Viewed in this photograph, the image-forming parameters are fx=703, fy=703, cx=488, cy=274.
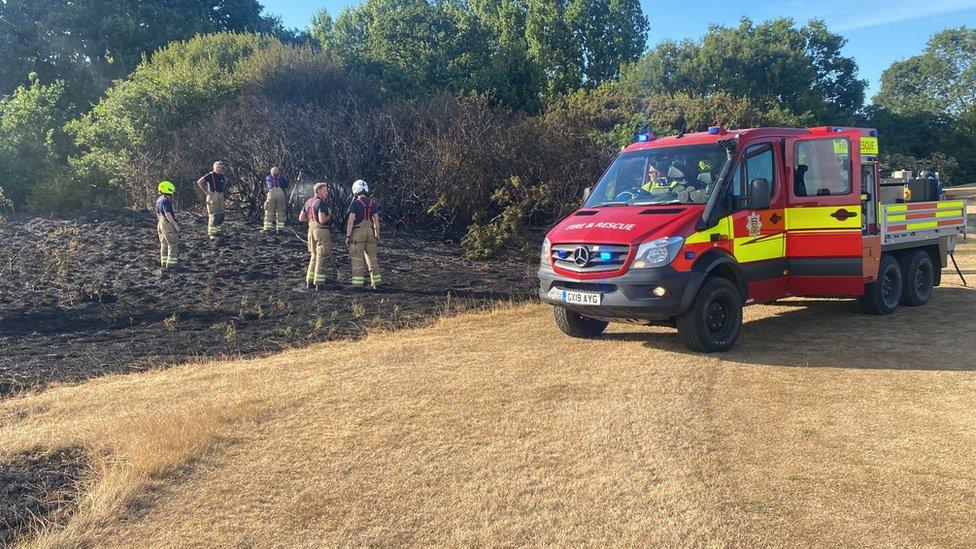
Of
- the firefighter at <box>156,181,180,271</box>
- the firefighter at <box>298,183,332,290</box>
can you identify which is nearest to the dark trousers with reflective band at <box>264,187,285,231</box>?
the firefighter at <box>156,181,180,271</box>

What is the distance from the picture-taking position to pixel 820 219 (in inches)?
320

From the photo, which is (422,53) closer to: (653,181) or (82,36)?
(82,36)

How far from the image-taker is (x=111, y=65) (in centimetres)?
3127

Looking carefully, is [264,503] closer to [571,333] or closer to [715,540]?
[715,540]

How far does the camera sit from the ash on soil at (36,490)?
13.5ft

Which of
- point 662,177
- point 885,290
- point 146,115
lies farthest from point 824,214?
point 146,115

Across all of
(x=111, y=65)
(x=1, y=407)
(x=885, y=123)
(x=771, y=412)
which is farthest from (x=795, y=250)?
A: (x=885, y=123)

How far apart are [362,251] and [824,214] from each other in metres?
6.96

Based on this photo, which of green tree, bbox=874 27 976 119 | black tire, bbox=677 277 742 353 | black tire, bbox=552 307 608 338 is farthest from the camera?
green tree, bbox=874 27 976 119

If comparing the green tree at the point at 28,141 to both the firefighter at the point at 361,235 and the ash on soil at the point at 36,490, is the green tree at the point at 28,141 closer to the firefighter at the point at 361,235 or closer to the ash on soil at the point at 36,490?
the firefighter at the point at 361,235

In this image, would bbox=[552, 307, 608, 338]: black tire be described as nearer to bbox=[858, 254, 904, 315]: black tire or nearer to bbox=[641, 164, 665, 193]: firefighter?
bbox=[641, 164, 665, 193]: firefighter

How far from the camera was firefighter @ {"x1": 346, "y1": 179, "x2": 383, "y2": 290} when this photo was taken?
11.4 metres

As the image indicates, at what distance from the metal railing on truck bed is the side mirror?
2.16 meters

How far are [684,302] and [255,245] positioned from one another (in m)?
9.87
